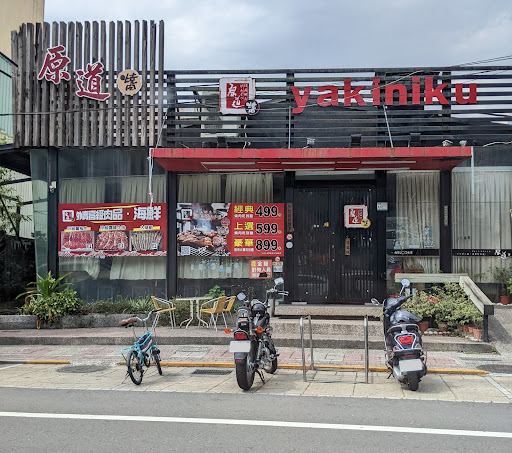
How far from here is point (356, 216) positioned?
14164mm

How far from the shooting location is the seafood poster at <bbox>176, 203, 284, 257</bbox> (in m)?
14.4

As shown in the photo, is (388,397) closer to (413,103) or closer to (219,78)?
→ (413,103)

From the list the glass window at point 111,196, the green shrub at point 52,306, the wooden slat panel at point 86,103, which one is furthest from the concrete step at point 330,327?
the wooden slat panel at point 86,103

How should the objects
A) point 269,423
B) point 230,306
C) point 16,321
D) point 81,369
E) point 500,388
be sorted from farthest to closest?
1. point 16,321
2. point 230,306
3. point 81,369
4. point 500,388
5. point 269,423

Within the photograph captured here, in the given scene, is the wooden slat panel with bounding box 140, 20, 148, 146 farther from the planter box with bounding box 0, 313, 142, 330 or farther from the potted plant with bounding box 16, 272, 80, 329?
the planter box with bounding box 0, 313, 142, 330

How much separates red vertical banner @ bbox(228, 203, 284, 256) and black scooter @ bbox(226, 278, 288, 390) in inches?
195

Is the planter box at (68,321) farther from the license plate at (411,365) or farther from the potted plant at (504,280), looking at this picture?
the potted plant at (504,280)

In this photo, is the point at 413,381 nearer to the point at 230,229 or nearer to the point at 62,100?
the point at 230,229

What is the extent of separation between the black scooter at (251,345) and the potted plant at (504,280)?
712cm

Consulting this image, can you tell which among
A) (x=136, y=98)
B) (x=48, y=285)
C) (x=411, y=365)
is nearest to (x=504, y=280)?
(x=411, y=365)

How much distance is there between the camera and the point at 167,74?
47.5ft

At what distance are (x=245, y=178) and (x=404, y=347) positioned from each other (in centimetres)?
756

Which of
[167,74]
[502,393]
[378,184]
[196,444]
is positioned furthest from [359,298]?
[196,444]

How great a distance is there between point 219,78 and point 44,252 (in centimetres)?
628
